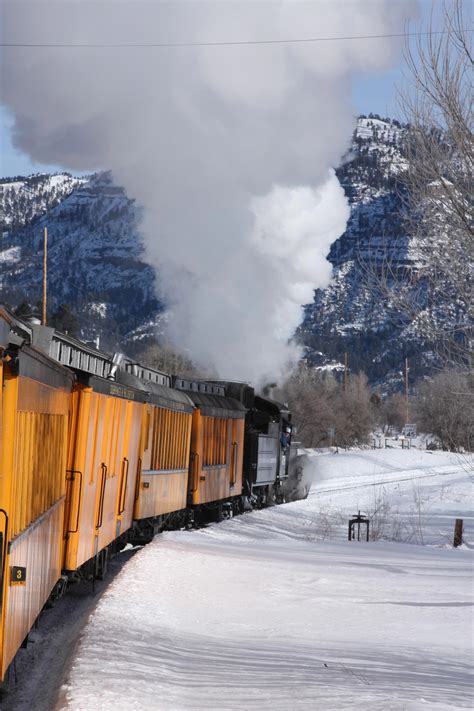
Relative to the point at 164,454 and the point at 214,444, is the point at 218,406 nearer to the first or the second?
the point at 214,444

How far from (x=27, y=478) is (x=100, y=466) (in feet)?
16.0

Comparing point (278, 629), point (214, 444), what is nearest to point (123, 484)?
point (278, 629)

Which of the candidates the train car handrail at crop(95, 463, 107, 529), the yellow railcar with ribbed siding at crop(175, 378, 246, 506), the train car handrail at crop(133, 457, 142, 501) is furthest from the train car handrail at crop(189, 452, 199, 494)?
the train car handrail at crop(95, 463, 107, 529)

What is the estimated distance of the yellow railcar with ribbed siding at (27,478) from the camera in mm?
5777

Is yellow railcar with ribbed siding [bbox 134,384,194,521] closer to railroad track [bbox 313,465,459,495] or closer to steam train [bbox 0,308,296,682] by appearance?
steam train [bbox 0,308,296,682]

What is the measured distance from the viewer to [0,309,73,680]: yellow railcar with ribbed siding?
5777 mm

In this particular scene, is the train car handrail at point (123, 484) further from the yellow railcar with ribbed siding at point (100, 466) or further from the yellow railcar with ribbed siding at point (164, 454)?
the yellow railcar with ribbed siding at point (164, 454)

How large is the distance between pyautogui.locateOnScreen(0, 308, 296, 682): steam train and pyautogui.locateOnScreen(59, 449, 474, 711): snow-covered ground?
65 cm

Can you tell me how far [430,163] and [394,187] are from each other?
1.37 m

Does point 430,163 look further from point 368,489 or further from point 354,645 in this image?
point 368,489

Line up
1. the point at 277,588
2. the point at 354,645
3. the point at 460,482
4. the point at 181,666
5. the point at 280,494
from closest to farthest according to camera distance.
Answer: the point at 181,666, the point at 354,645, the point at 277,588, the point at 280,494, the point at 460,482

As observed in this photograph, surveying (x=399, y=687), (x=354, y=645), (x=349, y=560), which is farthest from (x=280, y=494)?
(x=399, y=687)

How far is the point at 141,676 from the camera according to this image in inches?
299

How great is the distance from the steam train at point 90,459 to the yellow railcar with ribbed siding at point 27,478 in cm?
1
